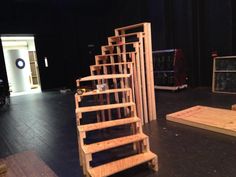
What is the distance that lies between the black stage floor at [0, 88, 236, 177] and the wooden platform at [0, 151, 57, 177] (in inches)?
4.0

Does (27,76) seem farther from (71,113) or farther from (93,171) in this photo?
(93,171)

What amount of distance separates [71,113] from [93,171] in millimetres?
2836

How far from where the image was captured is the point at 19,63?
29.3 ft

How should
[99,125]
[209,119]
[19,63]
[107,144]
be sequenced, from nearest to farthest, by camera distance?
[107,144], [99,125], [209,119], [19,63]

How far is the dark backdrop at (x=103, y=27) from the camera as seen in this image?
18.9ft

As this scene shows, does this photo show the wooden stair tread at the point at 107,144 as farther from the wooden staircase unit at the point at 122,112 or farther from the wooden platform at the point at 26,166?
the wooden platform at the point at 26,166

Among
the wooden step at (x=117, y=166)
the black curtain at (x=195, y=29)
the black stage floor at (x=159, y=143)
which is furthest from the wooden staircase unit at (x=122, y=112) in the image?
the black curtain at (x=195, y=29)

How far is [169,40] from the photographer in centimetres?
677

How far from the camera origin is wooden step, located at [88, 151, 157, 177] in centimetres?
189

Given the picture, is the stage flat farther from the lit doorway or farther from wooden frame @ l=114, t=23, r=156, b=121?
the lit doorway

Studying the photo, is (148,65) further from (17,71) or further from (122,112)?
(17,71)

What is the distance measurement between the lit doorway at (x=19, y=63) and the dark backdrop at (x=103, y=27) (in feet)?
2.42

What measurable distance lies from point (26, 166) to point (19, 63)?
755cm

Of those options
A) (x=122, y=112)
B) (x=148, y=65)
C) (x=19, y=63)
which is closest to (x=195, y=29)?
(x=148, y=65)
